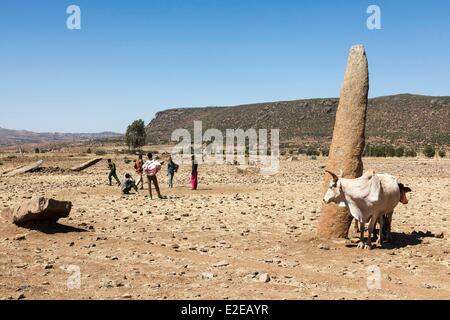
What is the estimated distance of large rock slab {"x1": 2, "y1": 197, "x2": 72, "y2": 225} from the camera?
42.3 ft

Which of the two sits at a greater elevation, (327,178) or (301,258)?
(327,178)

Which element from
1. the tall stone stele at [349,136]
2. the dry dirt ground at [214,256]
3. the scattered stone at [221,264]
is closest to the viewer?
the dry dirt ground at [214,256]

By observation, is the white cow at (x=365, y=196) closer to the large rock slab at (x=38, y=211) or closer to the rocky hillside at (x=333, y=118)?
the large rock slab at (x=38, y=211)

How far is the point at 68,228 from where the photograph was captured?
44.5 feet

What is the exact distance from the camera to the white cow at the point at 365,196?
11031 millimetres

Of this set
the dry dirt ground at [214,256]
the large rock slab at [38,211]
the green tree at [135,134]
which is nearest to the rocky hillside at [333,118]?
the green tree at [135,134]

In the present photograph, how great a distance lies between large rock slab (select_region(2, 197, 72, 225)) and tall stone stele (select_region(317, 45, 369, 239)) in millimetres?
6983

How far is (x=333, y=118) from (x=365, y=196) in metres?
142

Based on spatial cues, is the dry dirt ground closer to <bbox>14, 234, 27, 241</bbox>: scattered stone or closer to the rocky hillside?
<bbox>14, 234, 27, 241</bbox>: scattered stone

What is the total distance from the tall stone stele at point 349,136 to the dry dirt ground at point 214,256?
658mm
